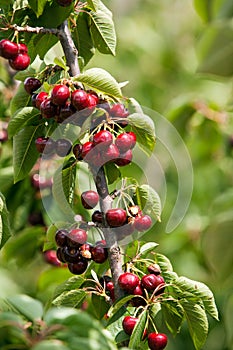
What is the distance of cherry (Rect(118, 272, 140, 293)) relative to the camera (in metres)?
1.65

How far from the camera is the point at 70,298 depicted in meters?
1.78

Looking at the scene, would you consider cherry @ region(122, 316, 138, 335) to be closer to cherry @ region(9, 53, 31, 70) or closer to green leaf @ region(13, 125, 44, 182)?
green leaf @ region(13, 125, 44, 182)

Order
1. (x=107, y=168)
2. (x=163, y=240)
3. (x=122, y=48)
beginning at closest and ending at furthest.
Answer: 1. (x=107, y=168)
2. (x=163, y=240)
3. (x=122, y=48)

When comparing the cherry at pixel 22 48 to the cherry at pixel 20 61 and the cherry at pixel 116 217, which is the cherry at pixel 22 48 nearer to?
the cherry at pixel 20 61

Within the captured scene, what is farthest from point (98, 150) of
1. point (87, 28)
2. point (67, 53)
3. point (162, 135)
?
point (162, 135)

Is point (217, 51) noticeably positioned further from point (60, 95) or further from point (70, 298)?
point (70, 298)

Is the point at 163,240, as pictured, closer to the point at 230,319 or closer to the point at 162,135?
the point at 162,135

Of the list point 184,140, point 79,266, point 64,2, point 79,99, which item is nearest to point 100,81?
point 79,99

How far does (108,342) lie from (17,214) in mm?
1717

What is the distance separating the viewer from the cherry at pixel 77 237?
1.77 meters

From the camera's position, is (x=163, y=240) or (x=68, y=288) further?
(x=163, y=240)

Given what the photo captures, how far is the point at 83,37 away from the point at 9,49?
0.25m

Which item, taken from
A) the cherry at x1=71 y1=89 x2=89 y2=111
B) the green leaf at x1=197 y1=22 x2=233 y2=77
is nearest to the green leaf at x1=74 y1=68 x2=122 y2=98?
the cherry at x1=71 y1=89 x2=89 y2=111

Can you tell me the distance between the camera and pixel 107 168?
6.01 feet
